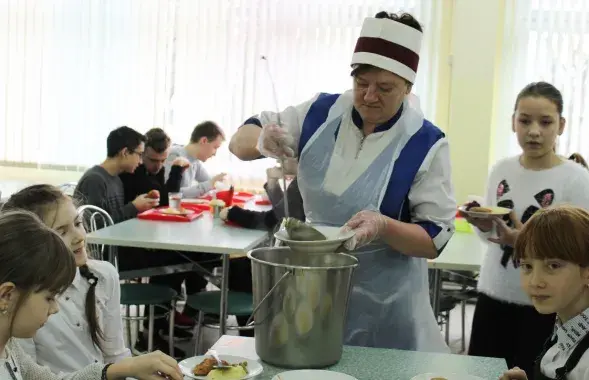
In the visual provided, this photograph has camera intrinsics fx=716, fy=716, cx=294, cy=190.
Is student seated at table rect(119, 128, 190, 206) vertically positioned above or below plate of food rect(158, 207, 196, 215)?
above

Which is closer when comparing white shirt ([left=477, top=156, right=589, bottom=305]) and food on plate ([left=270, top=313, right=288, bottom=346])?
food on plate ([left=270, top=313, right=288, bottom=346])

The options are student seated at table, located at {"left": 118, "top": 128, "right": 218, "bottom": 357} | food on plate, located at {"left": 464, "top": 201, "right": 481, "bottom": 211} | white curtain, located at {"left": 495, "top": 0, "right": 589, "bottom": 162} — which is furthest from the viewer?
white curtain, located at {"left": 495, "top": 0, "right": 589, "bottom": 162}

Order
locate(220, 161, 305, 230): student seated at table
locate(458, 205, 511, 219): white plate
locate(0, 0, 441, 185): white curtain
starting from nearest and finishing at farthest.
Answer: locate(458, 205, 511, 219): white plate < locate(220, 161, 305, 230): student seated at table < locate(0, 0, 441, 185): white curtain

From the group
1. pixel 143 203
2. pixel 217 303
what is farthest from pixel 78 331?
pixel 143 203

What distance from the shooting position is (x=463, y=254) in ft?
11.3

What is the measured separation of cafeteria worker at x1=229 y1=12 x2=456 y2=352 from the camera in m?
1.88

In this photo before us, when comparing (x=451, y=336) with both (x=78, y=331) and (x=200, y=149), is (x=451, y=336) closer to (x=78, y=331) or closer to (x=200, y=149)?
(x=200, y=149)

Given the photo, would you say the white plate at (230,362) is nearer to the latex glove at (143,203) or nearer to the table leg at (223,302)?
the table leg at (223,302)

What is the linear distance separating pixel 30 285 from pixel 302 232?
0.60m

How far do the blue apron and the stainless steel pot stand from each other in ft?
1.11

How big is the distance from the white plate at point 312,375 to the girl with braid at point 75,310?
668 millimetres

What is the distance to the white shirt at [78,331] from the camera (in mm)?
1836

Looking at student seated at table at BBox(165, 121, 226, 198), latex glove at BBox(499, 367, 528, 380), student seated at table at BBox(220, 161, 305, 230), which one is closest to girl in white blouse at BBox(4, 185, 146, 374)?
latex glove at BBox(499, 367, 528, 380)

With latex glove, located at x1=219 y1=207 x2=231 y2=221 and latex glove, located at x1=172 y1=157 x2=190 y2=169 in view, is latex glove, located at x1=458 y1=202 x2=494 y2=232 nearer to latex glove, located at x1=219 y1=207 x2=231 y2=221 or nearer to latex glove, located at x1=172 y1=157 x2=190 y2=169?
latex glove, located at x1=219 y1=207 x2=231 y2=221
